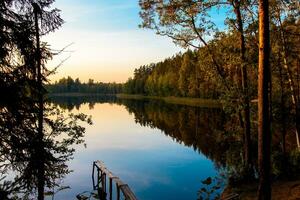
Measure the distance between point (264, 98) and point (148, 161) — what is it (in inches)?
1104

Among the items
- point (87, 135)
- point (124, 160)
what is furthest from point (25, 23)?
point (87, 135)

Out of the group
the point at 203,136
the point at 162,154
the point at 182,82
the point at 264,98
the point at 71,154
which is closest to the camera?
the point at 264,98

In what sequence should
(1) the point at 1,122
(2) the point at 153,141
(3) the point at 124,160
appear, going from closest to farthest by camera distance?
(1) the point at 1,122
(3) the point at 124,160
(2) the point at 153,141

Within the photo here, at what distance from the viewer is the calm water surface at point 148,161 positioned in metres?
27.8

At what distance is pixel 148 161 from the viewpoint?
124 ft

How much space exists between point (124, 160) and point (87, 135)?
19538mm

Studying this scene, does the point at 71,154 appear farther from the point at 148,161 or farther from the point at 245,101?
the point at 148,161

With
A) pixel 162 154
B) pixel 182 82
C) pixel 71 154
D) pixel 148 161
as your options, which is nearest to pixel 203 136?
pixel 162 154

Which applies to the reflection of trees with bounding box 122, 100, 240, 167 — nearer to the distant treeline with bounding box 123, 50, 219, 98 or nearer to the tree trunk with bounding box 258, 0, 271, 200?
the tree trunk with bounding box 258, 0, 271, 200

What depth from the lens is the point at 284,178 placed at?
19.0 meters

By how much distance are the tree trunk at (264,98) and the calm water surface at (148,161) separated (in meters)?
14.6

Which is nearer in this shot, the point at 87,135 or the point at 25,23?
the point at 25,23

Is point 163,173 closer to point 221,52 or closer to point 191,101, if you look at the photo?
point 221,52

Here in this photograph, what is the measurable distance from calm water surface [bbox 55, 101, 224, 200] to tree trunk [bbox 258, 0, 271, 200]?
48.0ft
